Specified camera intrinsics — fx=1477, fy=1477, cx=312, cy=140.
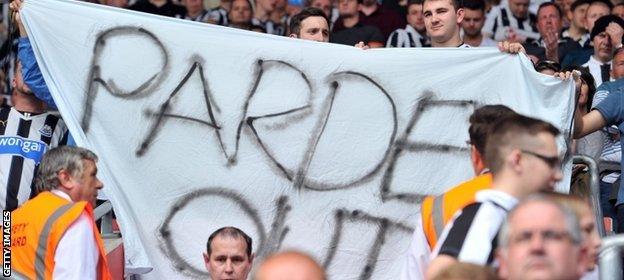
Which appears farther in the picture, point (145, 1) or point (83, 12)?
point (145, 1)

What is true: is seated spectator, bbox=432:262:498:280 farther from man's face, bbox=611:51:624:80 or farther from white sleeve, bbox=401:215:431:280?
man's face, bbox=611:51:624:80

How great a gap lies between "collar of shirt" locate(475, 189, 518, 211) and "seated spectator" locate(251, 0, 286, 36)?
337 inches

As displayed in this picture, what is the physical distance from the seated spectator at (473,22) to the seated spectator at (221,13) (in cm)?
264

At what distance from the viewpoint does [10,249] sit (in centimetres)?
732

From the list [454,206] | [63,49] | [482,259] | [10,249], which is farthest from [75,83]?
[482,259]

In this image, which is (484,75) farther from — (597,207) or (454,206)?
(454,206)

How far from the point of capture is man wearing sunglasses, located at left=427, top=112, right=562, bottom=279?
573 centimetres

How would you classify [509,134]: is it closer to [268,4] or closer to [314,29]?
[314,29]

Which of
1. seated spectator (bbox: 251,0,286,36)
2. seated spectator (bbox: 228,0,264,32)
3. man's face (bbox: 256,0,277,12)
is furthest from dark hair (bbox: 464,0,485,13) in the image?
man's face (bbox: 256,0,277,12)

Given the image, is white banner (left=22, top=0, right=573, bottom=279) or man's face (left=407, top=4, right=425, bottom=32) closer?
white banner (left=22, top=0, right=573, bottom=279)

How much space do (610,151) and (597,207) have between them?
4.57 feet

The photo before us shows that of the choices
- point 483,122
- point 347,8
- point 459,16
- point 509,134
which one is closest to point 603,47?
point 459,16

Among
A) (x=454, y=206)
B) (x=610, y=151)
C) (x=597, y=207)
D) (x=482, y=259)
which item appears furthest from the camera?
(x=610, y=151)

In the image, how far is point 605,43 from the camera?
11.3 meters
